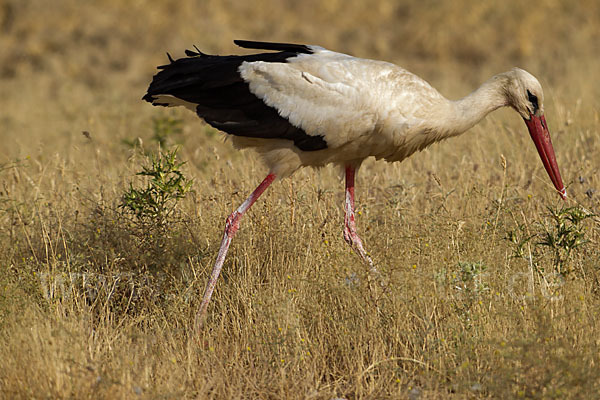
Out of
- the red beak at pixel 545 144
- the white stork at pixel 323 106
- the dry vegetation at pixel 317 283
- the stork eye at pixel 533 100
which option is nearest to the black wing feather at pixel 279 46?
the white stork at pixel 323 106

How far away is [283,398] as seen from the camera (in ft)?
11.9

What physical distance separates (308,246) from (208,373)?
1.24m

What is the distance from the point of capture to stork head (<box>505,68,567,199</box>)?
475cm

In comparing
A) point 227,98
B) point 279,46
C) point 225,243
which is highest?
point 279,46

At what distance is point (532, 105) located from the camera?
484 cm

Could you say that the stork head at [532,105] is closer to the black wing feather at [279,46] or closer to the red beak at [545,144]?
the red beak at [545,144]

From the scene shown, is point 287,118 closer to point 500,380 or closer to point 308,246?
point 308,246

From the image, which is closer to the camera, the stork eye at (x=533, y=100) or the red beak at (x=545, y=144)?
the stork eye at (x=533, y=100)

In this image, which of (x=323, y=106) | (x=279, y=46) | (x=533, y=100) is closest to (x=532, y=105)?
(x=533, y=100)

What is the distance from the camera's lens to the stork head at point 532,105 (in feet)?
15.6

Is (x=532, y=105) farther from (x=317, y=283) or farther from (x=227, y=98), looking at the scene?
(x=227, y=98)

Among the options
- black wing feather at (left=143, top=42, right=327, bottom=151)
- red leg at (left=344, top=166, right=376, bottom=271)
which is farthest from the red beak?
black wing feather at (left=143, top=42, right=327, bottom=151)

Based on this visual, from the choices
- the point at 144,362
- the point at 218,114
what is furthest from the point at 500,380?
the point at 218,114

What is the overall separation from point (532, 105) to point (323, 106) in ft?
4.50
